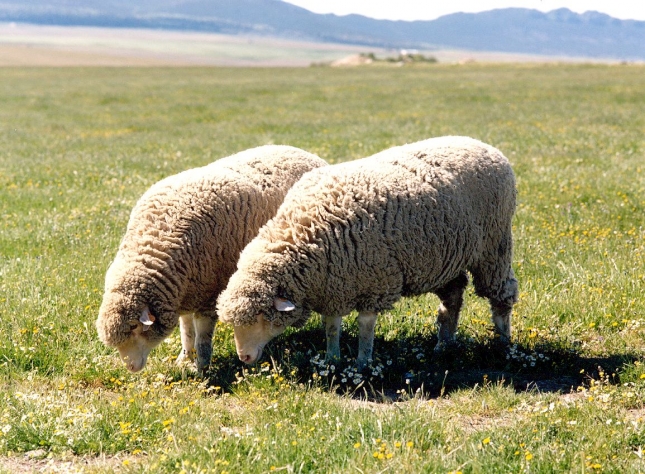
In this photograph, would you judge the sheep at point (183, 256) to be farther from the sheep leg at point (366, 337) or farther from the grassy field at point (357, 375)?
the sheep leg at point (366, 337)

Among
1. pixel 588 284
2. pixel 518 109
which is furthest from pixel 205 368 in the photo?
pixel 518 109

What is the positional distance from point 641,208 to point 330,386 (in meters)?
7.15

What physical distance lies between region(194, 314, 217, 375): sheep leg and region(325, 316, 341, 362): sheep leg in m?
1.09

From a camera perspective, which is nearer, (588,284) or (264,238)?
(264,238)

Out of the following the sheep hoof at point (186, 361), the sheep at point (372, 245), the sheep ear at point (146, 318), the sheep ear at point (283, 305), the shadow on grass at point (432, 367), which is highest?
the sheep at point (372, 245)

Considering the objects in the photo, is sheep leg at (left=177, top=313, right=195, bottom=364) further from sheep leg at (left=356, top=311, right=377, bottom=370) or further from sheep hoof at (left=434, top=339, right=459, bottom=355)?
sheep hoof at (left=434, top=339, right=459, bottom=355)

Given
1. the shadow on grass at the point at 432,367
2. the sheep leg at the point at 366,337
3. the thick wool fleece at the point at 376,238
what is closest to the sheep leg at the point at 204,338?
the shadow on grass at the point at 432,367

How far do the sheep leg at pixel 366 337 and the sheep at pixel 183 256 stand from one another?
1.37 m

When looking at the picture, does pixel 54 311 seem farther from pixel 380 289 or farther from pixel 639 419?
pixel 639 419

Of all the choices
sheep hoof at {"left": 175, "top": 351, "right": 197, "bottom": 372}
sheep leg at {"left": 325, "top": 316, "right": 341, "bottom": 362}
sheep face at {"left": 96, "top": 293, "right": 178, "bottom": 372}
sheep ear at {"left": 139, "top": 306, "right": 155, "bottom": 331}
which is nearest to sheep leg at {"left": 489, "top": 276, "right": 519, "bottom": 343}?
sheep leg at {"left": 325, "top": 316, "right": 341, "bottom": 362}

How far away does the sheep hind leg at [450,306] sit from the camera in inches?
281

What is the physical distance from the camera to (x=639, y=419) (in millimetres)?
4633

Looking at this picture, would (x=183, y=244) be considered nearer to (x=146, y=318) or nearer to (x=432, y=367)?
(x=146, y=318)

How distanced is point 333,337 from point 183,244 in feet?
5.39
